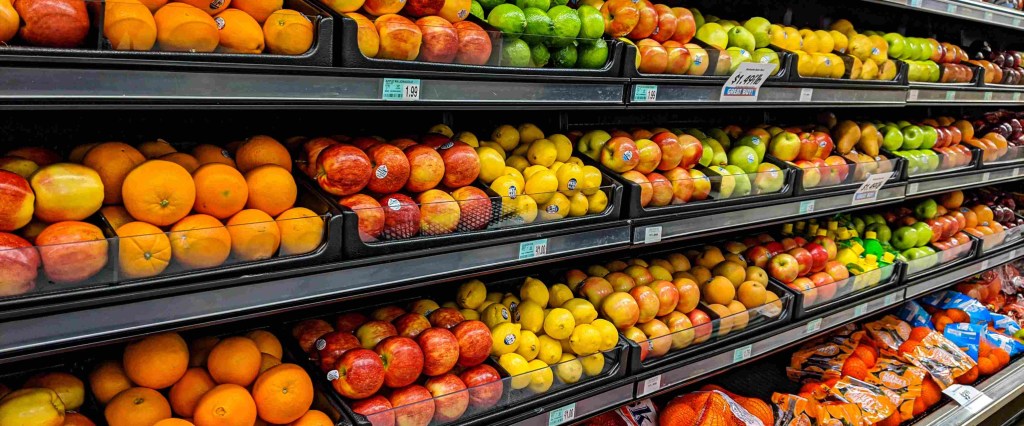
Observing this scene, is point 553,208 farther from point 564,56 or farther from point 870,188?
point 870,188

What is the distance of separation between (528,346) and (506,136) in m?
0.58

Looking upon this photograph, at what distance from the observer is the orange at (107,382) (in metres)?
1.30

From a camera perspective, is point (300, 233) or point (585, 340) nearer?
point (300, 233)

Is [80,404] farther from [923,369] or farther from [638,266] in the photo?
[923,369]

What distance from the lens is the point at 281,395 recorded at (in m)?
1.33

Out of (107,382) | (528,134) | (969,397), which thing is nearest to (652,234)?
(528,134)

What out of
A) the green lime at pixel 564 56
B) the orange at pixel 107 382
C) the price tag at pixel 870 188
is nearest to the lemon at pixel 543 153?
the green lime at pixel 564 56

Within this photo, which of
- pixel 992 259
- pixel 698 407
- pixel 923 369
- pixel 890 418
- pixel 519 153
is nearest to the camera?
pixel 519 153

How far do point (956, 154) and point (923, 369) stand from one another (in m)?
1.06

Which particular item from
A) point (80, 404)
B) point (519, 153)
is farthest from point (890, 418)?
point (80, 404)

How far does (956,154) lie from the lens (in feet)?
10.3

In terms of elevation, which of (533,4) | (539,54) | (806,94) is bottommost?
(806,94)

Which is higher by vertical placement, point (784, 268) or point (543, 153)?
point (543, 153)

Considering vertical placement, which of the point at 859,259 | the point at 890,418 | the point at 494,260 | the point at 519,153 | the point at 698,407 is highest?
the point at 519,153
